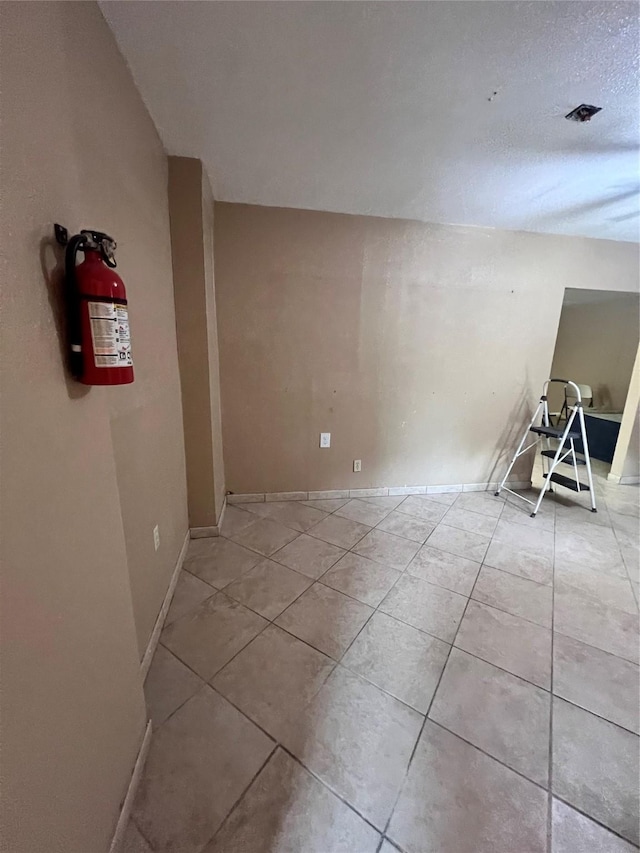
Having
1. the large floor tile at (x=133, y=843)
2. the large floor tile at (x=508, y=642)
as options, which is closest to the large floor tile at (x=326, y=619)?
the large floor tile at (x=508, y=642)

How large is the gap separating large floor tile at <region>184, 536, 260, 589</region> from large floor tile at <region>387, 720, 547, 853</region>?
1.25 meters

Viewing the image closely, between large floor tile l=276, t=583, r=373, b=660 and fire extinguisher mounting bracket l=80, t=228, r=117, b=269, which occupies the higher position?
fire extinguisher mounting bracket l=80, t=228, r=117, b=269

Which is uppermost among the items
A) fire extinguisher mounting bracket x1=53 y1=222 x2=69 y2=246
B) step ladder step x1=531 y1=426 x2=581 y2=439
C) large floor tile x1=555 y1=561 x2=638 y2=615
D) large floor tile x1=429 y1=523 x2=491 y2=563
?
fire extinguisher mounting bracket x1=53 y1=222 x2=69 y2=246

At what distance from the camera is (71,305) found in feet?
2.49

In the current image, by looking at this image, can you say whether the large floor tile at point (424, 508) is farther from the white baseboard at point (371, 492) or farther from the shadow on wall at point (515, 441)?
the shadow on wall at point (515, 441)

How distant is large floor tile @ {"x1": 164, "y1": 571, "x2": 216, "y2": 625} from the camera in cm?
171

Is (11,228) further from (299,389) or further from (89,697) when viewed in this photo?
(299,389)

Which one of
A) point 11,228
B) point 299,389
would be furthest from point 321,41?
point 299,389

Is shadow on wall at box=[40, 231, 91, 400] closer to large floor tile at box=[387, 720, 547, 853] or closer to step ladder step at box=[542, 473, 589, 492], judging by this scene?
large floor tile at box=[387, 720, 547, 853]

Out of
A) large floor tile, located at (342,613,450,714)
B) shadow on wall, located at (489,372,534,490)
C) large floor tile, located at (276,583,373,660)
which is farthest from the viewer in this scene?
shadow on wall, located at (489,372,534,490)

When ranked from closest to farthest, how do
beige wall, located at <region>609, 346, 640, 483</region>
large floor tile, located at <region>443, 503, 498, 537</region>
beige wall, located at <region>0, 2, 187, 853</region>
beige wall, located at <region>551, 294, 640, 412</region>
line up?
beige wall, located at <region>0, 2, 187, 853</region> → large floor tile, located at <region>443, 503, 498, 537</region> → beige wall, located at <region>609, 346, 640, 483</region> → beige wall, located at <region>551, 294, 640, 412</region>

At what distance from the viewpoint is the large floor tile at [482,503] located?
2.91m

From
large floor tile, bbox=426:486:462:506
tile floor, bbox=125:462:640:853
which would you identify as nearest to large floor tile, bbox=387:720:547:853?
tile floor, bbox=125:462:640:853

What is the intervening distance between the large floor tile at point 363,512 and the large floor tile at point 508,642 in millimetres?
1035
